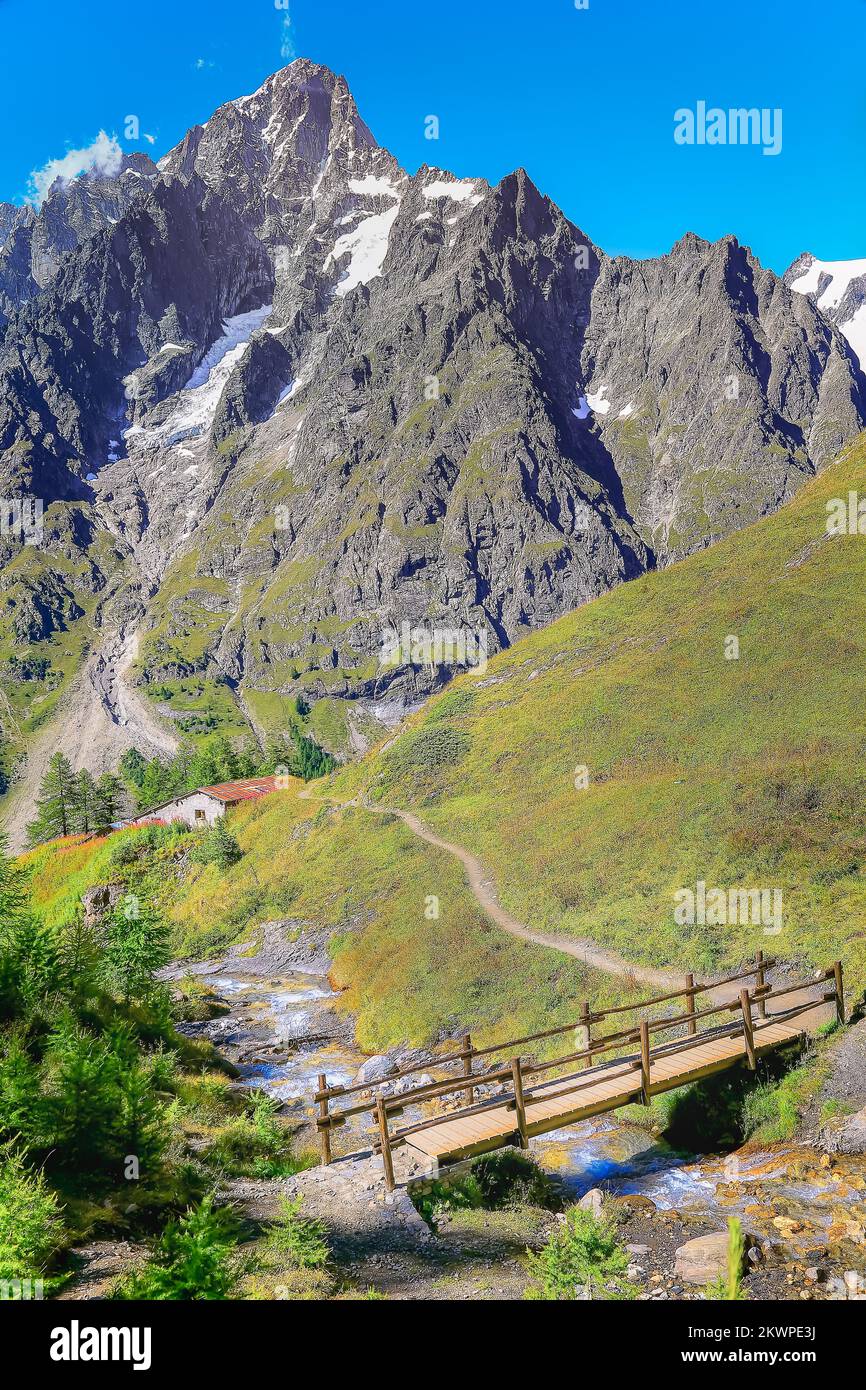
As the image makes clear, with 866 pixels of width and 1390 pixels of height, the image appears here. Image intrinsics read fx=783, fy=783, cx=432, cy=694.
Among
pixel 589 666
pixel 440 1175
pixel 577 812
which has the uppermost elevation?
pixel 589 666

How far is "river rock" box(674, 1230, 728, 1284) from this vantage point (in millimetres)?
14109

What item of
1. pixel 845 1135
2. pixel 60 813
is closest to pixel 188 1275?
pixel 845 1135

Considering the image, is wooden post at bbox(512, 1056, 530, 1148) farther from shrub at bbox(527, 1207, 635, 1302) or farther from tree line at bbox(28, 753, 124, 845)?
tree line at bbox(28, 753, 124, 845)

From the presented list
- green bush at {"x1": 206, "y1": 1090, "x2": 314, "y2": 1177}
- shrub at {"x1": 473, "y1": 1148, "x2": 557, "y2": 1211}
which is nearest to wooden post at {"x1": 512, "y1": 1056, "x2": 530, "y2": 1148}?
shrub at {"x1": 473, "y1": 1148, "x2": 557, "y2": 1211}

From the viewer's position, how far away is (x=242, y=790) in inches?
3312

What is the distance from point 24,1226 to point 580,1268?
8.96 metres

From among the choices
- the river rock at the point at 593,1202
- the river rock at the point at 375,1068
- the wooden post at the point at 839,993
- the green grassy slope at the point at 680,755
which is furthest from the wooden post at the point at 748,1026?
the river rock at the point at 375,1068

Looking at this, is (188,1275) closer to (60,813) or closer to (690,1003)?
(690,1003)

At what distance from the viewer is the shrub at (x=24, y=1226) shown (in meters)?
10.8

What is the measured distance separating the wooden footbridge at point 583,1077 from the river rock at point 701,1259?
4.11 metres

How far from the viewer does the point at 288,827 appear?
6581 centimetres
